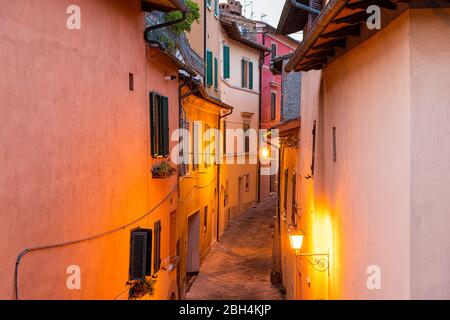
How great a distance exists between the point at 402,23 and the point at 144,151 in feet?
22.6

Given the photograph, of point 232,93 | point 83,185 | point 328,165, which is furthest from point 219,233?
point 83,185

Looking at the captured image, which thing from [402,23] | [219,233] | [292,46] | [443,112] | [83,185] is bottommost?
[219,233]

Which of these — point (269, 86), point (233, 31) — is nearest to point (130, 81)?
point (233, 31)

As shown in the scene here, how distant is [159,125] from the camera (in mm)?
12680

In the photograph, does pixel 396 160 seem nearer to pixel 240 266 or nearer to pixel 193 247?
pixel 193 247

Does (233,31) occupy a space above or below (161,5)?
above

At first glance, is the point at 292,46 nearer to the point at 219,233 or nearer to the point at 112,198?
the point at 219,233

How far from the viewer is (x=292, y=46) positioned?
144 ft

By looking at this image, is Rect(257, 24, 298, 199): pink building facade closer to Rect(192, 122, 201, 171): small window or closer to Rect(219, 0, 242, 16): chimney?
Rect(219, 0, 242, 16): chimney

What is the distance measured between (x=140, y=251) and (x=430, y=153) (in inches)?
251

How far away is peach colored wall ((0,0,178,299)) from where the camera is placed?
6238 millimetres

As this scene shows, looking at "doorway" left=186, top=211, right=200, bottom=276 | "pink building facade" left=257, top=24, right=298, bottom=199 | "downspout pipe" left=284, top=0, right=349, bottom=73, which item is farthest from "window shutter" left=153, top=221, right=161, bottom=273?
"pink building facade" left=257, top=24, right=298, bottom=199

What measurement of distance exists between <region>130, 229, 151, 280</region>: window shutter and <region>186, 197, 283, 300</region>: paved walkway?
27.8 ft
